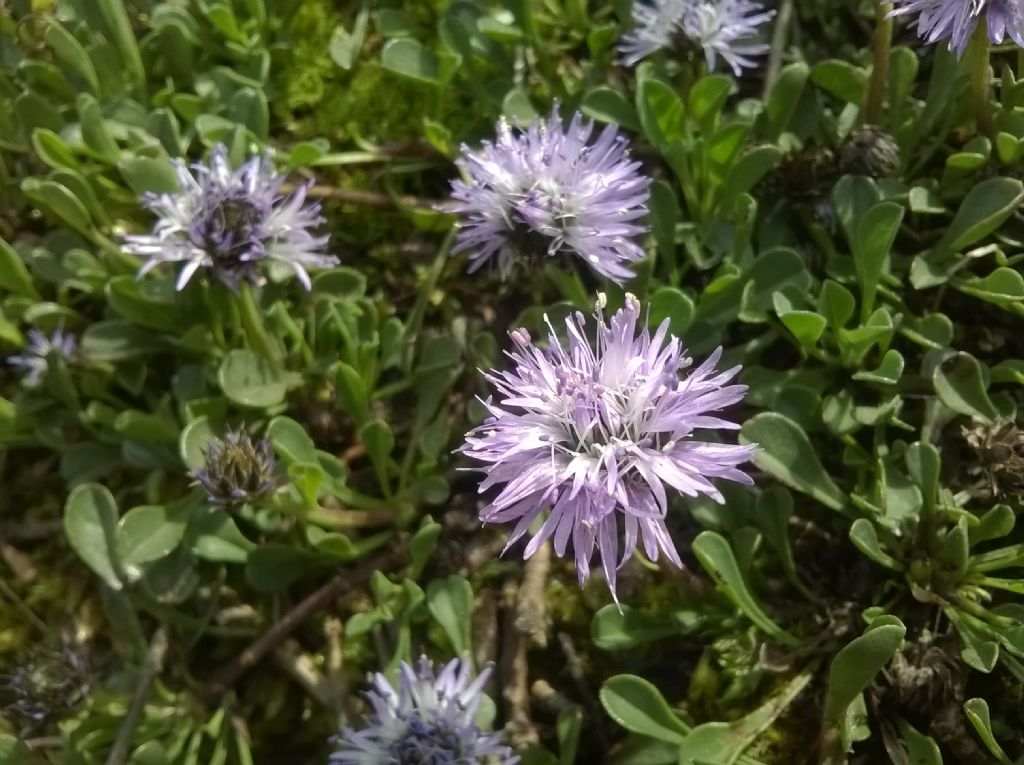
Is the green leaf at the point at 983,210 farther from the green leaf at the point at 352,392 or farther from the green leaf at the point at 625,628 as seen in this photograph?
the green leaf at the point at 352,392

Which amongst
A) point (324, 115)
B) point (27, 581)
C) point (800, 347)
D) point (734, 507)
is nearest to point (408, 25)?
point (324, 115)

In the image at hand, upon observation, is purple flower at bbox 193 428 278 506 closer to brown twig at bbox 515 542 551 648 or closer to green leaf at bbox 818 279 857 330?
brown twig at bbox 515 542 551 648

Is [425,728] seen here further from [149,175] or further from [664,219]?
[149,175]

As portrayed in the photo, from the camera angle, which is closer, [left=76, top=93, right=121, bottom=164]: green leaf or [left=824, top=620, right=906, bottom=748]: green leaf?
[left=824, top=620, right=906, bottom=748]: green leaf

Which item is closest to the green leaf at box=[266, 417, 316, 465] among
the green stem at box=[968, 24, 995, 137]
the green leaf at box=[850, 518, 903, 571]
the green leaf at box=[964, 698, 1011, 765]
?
the green leaf at box=[850, 518, 903, 571]

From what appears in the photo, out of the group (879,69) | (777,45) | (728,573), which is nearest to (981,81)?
(879,69)

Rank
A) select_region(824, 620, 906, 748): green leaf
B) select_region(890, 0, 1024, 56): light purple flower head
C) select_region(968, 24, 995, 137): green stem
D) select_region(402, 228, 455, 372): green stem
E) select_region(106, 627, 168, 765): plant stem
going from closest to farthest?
select_region(824, 620, 906, 748): green leaf, select_region(890, 0, 1024, 56): light purple flower head, select_region(968, 24, 995, 137): green stem, select_region(106, 627, 168, 765): plant stem, select_region(402, 228, 455, 372): green stem
